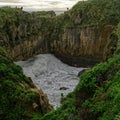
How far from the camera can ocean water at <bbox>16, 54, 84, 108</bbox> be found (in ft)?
147

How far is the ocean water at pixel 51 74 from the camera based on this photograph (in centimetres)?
4494

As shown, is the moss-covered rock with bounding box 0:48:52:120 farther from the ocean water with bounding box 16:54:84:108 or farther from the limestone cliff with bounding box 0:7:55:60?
the limestone cliff with bounding box 0:7:55:60

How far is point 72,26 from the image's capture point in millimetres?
60156

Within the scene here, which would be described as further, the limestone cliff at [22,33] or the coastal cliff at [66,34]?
the coastal cliff at [66,34]

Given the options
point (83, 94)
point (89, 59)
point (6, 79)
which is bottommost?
point (89, 59)

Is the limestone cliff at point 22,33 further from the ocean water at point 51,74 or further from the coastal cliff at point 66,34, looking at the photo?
the ocean water at point 51,74

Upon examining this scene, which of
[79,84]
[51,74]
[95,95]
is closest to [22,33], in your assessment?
[51,74]

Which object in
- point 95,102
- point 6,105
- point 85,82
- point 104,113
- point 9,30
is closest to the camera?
point 104,113

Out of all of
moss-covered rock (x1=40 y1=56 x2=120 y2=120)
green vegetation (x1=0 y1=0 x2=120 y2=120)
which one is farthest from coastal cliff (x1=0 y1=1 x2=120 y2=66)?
moss-covered rock (x1=40 y1=56 x2=120 y2=120)

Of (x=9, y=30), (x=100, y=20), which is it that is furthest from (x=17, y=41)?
(x=100, y=20)

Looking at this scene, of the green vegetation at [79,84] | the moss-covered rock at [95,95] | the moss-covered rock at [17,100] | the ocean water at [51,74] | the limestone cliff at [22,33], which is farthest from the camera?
the limestone cliff at [22,33]

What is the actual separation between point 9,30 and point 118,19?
1628cm

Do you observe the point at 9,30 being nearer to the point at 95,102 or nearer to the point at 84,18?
the point at 84,18

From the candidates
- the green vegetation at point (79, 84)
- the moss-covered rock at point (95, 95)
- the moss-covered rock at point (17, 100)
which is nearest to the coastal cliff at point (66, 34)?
the green vegetation at point (79, 84)
